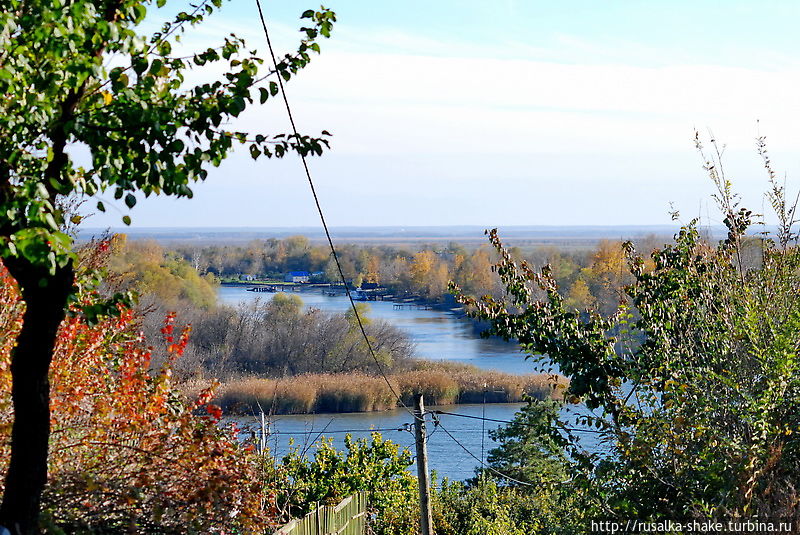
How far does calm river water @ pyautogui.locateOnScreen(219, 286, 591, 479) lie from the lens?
23.4 m

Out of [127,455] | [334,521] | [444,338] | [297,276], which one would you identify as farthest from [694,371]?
[297,276]

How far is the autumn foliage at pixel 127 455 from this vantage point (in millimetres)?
5113

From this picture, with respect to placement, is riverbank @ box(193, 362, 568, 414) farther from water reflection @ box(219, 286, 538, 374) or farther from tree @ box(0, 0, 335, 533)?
tree @ box(0, 0, 335, 533)

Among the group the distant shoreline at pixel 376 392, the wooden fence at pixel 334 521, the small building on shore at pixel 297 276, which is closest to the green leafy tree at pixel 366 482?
the wooden fence at pixel 334 521

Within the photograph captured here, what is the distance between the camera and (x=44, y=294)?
4.50 metres

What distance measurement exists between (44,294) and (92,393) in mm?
2483

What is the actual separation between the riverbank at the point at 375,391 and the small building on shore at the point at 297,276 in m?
51.9

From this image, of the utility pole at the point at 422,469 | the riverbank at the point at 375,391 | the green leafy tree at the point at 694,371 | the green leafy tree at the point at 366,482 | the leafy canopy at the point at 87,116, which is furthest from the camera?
the riverbank at the point at 375,391

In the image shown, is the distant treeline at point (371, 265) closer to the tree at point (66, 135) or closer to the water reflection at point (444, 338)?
the water reflection at point (444, 338)

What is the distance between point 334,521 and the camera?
1076 cm

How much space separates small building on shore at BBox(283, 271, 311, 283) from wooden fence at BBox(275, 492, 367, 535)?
241ft

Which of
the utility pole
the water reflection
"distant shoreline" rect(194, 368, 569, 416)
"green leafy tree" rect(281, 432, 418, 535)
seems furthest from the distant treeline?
the utility pole

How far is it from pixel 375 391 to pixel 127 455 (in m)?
26.6

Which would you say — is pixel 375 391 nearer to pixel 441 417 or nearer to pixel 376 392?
pixel 376 392
